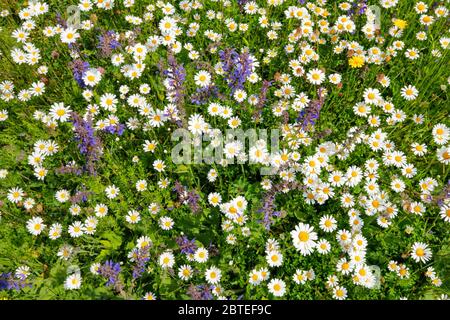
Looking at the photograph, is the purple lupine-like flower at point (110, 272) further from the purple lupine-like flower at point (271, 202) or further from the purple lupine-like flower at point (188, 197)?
the purple lupine-like flower at point (271, 202)

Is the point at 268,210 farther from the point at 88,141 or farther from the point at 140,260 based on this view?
the point at 88,141

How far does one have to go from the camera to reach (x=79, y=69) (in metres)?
4.23

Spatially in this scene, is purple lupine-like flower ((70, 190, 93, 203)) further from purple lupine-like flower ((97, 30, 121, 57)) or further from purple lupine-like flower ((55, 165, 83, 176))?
purple lupine-like flower ((97, 30, 121, 57))

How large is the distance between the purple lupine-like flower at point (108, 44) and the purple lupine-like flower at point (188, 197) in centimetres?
188

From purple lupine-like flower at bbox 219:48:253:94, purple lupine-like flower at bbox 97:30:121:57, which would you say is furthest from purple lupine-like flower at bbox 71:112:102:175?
purple lupine-like flower at bbox 219:48:253:94

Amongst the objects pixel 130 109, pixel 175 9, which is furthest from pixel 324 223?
pixel 175 9

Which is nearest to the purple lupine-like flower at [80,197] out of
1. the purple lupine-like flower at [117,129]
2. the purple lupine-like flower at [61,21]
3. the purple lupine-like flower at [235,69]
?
the purple lupine-like flower at [117,129]

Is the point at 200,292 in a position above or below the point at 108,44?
below

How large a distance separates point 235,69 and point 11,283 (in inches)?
121

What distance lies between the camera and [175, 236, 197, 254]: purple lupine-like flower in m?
3.38

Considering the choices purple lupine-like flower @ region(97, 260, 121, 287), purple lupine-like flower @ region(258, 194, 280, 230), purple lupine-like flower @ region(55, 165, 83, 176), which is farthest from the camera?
purple lupine-like flower @ region(55, 165, 83, 176)

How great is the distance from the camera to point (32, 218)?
12.6ft

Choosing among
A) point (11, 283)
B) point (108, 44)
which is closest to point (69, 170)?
point (11, 283)

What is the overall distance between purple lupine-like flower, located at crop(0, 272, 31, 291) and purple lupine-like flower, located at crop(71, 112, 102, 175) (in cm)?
118
